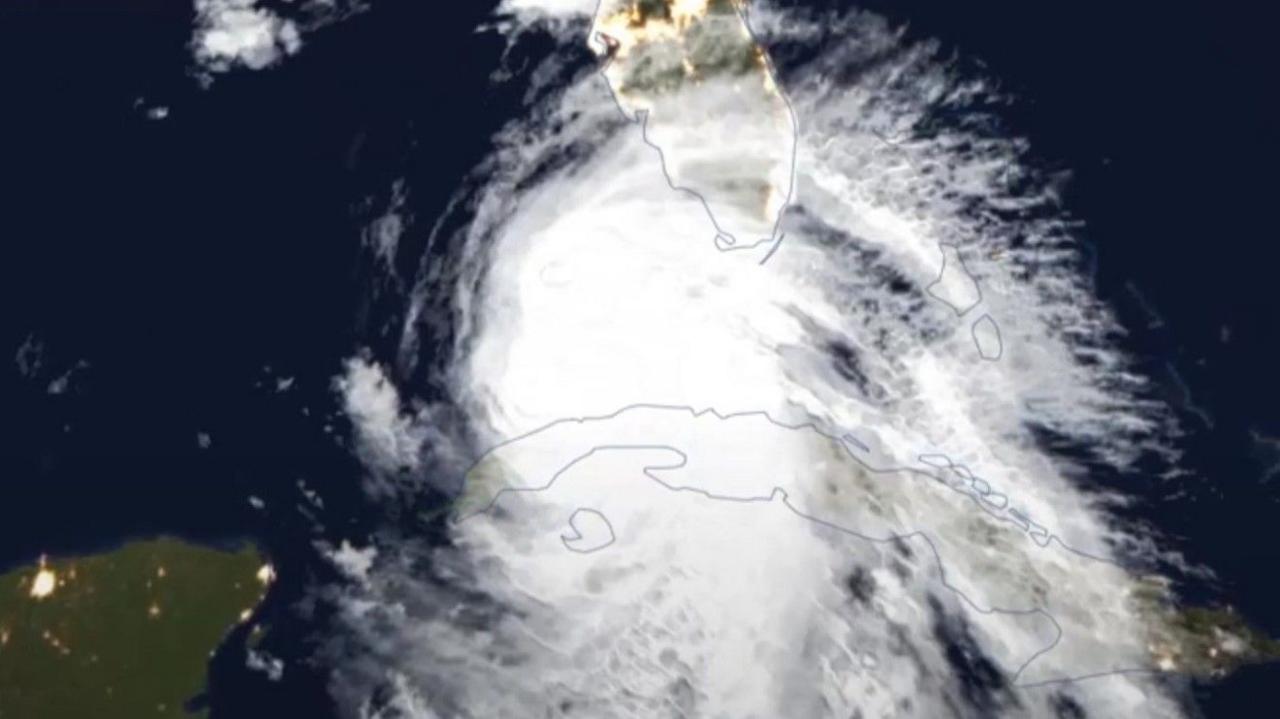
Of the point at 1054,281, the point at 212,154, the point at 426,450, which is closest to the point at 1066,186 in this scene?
the point at 1054,281

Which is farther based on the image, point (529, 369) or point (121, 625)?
point (121, 625)

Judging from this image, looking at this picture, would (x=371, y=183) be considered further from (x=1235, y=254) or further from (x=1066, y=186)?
(x=1235, y=254)

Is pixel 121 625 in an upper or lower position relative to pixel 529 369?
lower

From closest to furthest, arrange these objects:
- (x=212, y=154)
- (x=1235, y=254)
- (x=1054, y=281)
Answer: (x=1235, y=254), (x=1054, y=281), (x=212, y=154)

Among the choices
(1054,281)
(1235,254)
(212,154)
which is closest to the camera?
(1235,254)

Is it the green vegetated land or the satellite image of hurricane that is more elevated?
the satellite image of hurricane
